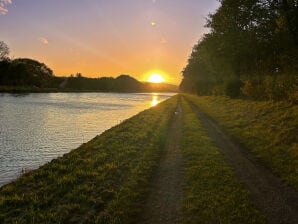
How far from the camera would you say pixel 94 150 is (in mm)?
17781

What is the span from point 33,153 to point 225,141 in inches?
510

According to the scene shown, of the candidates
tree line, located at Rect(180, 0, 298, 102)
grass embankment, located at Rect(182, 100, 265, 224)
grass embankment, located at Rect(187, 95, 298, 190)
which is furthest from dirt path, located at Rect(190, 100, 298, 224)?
tree line, located at Rect(180, 0, 298, 102)

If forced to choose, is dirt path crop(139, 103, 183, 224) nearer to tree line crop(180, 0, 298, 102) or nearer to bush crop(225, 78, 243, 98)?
tree line crop(180, 0, 298, 102)

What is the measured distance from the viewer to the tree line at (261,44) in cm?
2950

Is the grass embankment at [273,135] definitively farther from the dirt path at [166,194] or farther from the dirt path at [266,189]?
the dirt path at [166,194]

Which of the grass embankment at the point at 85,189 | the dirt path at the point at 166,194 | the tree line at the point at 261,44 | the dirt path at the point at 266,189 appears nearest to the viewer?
the dirt path at the point at 166,194

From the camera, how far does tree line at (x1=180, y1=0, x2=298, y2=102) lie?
29.5 m

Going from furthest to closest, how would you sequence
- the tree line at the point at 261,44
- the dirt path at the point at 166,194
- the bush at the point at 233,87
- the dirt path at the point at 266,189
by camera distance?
the bush at the point at 233,87 < the tree line at the point at 261,44 < the dirt path at the point at 266,189 < the dirt path at the point at 166,194

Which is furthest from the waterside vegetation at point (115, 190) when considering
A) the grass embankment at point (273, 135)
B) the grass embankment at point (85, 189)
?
the grass embankment at point (273, 135)

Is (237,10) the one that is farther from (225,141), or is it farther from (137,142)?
(137,142)

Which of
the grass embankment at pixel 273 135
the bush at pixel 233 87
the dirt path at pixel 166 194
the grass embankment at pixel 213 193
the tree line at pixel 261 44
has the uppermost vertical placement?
the tree line at pixel 261 44

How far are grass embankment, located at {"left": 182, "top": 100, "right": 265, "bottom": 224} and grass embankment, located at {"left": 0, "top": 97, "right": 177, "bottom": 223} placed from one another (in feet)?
5.70

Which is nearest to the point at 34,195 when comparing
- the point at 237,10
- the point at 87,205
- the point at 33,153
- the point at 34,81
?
the point at 87,205

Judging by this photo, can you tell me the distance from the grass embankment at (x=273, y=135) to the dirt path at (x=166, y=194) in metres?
4.60
